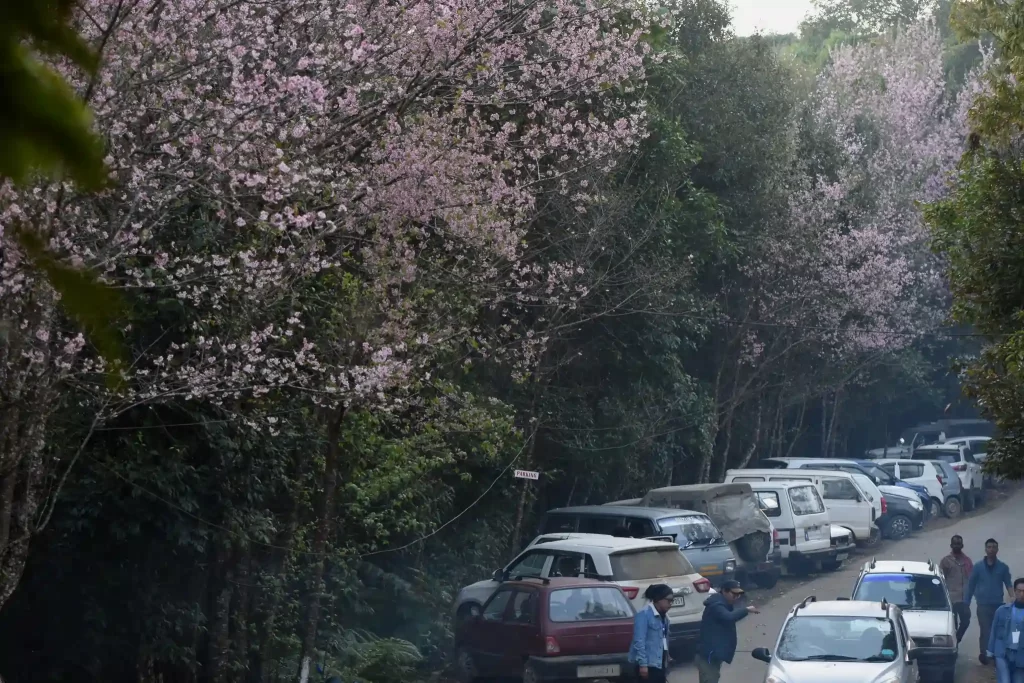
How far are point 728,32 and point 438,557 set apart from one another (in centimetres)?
1578

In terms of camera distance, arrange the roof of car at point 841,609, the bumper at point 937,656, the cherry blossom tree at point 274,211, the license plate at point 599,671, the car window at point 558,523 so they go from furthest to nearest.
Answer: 1. the car window at point 558,523
2. the bumper at point 937,656
3. the license plate at point 599,671
4. the roof of car at point 841,609
5. the cherry blossom tree at point 274,211

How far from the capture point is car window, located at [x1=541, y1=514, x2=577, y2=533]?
18.4 meters

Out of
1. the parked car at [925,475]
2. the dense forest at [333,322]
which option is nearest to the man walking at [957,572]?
the dense forest at [333,322]

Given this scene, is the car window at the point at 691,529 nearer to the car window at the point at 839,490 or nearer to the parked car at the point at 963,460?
the car window at the point at 839,490

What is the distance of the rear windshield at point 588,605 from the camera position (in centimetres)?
1312

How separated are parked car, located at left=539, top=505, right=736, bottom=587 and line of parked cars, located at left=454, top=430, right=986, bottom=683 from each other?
2 centimetres

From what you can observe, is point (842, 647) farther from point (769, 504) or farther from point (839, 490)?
point (839, 490)

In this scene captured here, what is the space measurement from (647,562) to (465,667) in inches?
104

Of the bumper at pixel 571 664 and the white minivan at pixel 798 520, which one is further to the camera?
the white minivan at pixel 798 520

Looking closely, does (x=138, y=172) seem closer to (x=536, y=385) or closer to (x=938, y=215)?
(x=938, y=215)

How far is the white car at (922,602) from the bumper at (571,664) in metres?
3.80

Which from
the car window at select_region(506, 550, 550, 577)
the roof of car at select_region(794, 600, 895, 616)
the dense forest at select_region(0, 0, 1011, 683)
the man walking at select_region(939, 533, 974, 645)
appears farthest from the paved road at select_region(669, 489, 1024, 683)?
the dense forest at select_region(0, 0, 1011, 683)

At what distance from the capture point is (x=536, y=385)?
65.0 feet

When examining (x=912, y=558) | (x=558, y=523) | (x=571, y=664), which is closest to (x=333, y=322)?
(x=571, y=664)
